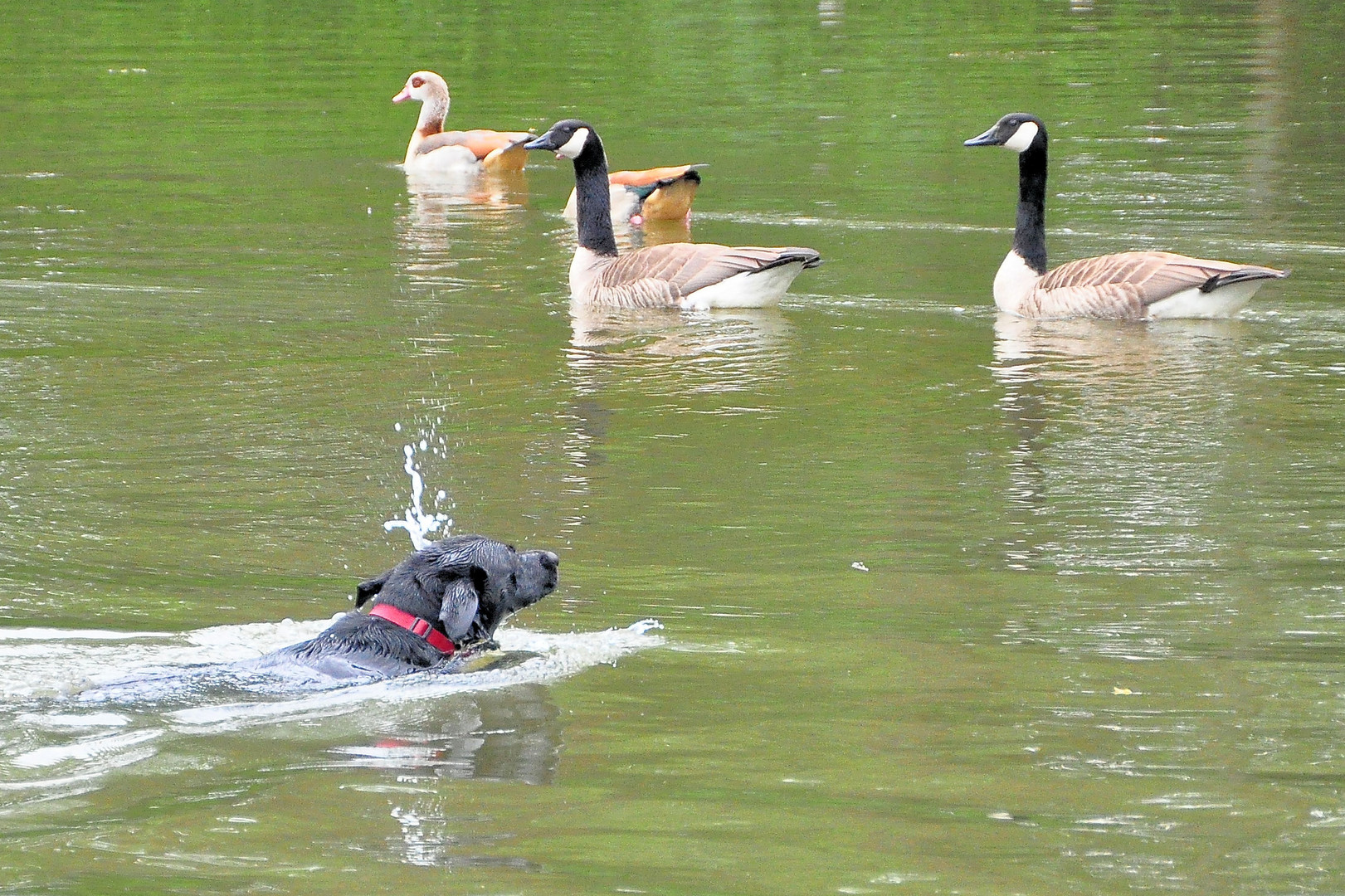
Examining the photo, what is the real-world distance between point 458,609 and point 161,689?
1.05m

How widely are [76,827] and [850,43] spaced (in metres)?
29.4

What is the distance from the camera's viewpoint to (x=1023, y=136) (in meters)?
15.4

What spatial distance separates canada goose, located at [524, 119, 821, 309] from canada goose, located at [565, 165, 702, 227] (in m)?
2.70

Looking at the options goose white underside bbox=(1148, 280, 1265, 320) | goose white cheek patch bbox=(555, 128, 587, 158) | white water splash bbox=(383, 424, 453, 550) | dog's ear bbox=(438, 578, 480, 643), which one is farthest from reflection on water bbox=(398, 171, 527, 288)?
dog's ear bbox=(438, 578, 480, 643)

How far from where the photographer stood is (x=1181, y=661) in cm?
667

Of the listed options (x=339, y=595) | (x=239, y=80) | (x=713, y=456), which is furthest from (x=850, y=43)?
(x=339, y=595)

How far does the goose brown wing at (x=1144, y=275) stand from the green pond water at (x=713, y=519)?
1.03ft

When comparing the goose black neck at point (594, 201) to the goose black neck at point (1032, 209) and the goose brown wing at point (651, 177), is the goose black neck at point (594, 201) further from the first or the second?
the goose black neck at point (1032, 209)

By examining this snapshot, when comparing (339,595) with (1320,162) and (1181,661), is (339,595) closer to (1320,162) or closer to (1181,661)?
(1181,661)

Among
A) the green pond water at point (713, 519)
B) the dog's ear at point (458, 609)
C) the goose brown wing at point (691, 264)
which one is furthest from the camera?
the goose brown wing at point (691, 264)

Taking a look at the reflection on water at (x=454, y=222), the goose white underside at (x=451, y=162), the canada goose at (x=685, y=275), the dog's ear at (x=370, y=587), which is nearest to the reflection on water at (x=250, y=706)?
the dog's ear at (x=370, y=587)

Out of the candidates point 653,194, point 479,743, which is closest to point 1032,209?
point 653,194

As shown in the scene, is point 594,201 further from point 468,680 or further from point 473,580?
point 468,680

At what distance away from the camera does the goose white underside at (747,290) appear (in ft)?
48.0
